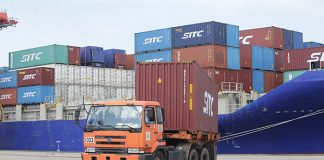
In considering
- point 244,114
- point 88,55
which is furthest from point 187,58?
point 88,55

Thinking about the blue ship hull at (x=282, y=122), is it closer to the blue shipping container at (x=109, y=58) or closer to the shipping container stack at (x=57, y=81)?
the shipping container stack at (x=57, y=81)

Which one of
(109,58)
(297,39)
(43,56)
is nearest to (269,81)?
(297,39)

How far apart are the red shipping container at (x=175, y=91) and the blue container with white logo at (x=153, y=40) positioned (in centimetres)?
1726

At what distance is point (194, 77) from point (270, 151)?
43.7 feet

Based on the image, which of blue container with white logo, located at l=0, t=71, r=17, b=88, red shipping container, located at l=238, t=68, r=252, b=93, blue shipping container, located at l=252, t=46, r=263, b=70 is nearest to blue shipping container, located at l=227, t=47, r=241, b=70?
red shipping container, located at l=238, t=68, r=252, b=93

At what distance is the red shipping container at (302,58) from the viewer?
96.8ft

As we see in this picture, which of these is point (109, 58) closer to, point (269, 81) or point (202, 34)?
point (202, 34)

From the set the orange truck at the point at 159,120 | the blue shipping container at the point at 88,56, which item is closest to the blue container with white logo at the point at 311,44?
the blue shipping container at the point at 88,56

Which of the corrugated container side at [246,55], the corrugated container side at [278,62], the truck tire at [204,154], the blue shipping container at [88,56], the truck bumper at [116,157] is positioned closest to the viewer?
the truck bumper at [116,157]

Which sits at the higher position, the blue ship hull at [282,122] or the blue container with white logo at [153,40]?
the blue container with white logo at [153,40]

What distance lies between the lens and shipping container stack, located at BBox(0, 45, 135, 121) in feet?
142

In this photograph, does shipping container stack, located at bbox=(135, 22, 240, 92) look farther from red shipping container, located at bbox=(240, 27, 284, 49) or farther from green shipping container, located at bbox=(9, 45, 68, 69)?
green shipping container, located at bbox=(9, 45, 68, 69)

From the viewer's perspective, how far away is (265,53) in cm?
3466

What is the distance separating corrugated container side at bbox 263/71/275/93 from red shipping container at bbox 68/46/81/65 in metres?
18.3
